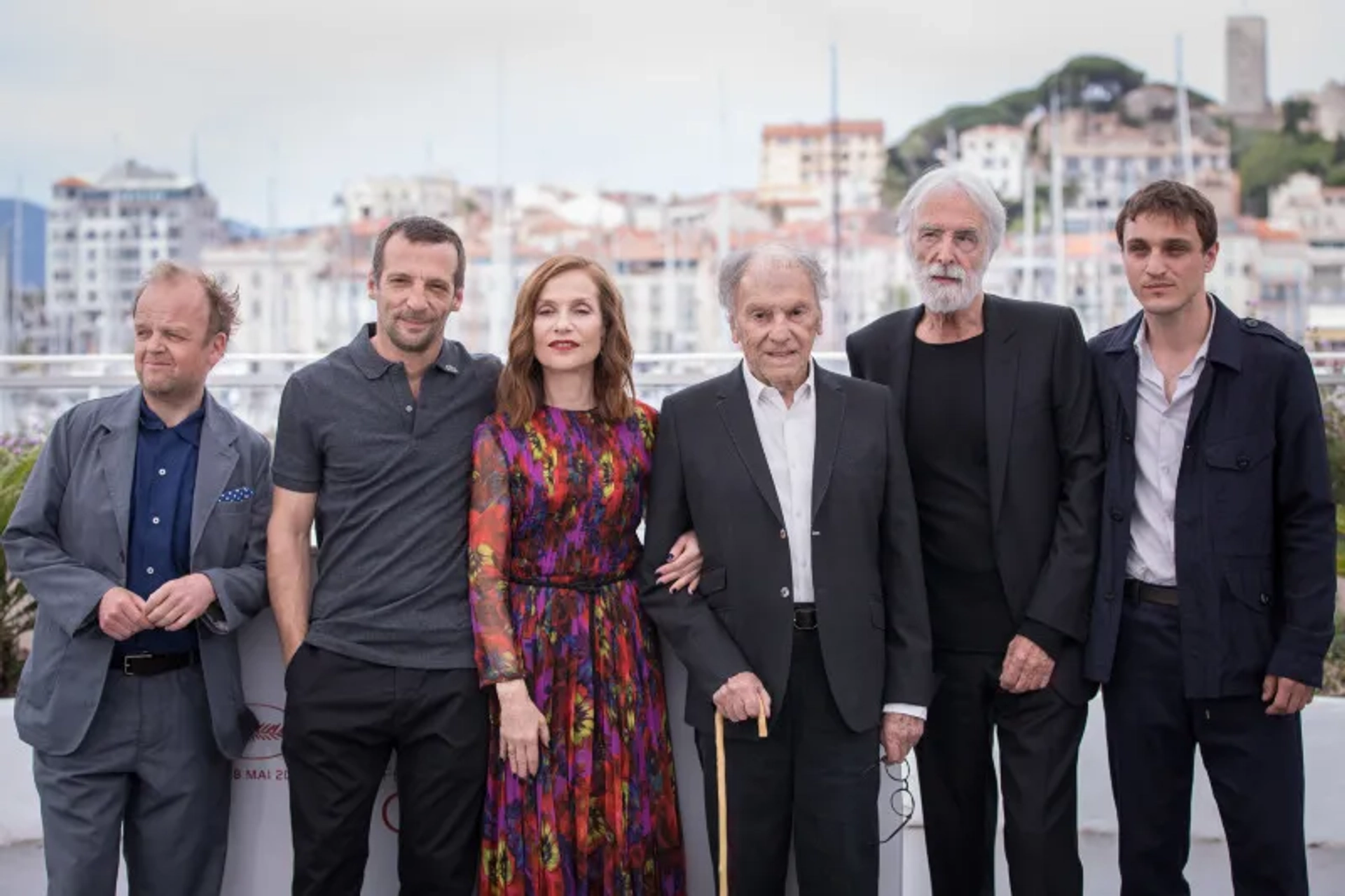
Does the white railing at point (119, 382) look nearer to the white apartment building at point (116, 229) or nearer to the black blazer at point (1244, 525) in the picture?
the black blazer at point (1244, 525)

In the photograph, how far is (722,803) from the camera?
9.84ft

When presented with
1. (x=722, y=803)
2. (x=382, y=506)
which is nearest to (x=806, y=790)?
(x=722, y=803)

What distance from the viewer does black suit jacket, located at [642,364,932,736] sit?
9.75 ft

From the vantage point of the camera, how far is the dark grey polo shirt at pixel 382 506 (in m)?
3.02

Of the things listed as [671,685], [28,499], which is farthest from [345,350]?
[671,685]

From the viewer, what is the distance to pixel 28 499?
3115 millimetres

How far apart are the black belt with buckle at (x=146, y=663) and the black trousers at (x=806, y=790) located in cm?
117

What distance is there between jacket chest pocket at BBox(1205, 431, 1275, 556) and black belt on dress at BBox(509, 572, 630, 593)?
1.28 meters

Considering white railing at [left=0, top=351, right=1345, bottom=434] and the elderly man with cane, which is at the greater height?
white railing at [left=0, top=351, right=1345, bottom=434]

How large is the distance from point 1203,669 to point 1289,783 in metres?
0.32

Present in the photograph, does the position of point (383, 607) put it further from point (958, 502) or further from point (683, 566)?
point (958, 502)

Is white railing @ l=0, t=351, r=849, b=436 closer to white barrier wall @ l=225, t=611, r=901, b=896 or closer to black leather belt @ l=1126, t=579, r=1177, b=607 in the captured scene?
white barrier wall @ l=225, t=611, r=901, b=896

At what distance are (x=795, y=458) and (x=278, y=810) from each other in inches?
56.6

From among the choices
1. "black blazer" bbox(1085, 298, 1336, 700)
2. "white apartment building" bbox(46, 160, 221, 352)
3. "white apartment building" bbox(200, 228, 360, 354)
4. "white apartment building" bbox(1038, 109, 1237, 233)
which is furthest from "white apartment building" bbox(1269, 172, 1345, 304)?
"black blazer" bbox(1085, 298, 1336, 700)
